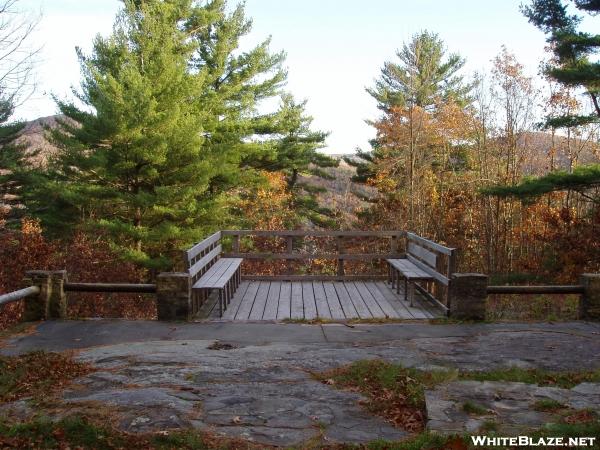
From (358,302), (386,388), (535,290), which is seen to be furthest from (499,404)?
(358,302)

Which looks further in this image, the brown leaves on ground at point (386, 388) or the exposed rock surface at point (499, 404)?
the brown leaves on ground at point (386, 388)

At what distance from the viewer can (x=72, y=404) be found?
166 inches

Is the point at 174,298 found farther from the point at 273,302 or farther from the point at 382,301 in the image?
the point at 382,301

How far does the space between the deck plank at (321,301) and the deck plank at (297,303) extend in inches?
10.2

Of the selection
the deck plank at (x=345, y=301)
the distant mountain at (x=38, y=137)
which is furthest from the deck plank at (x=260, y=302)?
the distant mountain at (x=38, y=137)

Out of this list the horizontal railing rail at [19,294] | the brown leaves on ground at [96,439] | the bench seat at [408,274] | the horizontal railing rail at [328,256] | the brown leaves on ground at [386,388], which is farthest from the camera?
the horizontal railing rail at [328,256]

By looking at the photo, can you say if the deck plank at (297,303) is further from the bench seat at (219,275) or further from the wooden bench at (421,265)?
the wooden bench at (421,265)

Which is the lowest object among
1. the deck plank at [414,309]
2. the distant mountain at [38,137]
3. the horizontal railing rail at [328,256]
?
the deck plank at [414,309]

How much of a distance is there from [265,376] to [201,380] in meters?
0.57

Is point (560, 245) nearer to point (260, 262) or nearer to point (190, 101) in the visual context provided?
point (190, 101)

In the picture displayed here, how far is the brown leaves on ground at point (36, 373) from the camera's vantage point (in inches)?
180

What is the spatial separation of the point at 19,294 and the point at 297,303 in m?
4.00

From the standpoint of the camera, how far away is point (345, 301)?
9.05 m

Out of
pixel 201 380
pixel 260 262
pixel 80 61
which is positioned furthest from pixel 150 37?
pixel 201 380
